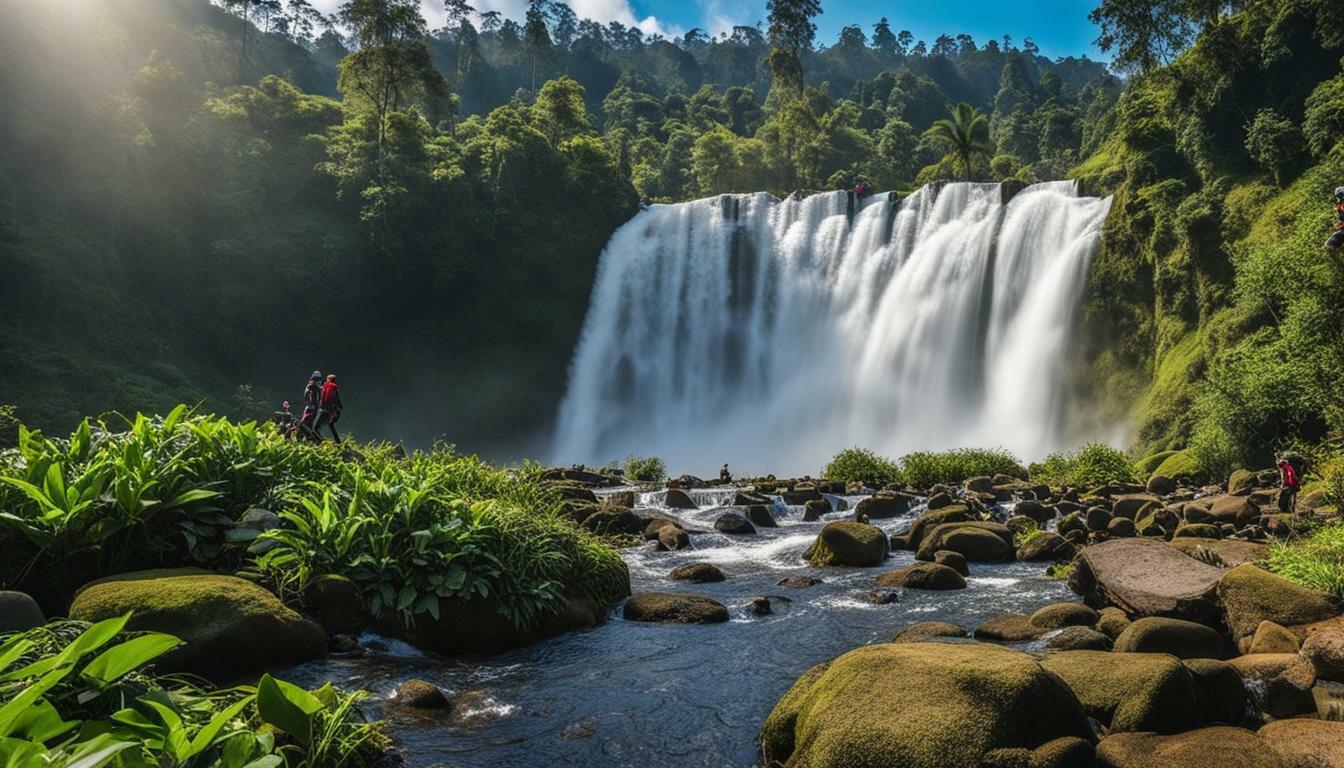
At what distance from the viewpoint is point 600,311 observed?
45219mm

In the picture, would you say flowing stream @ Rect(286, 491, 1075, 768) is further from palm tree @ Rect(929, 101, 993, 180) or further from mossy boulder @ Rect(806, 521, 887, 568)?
palm tree @ Rect(929, 101, 993, 180)

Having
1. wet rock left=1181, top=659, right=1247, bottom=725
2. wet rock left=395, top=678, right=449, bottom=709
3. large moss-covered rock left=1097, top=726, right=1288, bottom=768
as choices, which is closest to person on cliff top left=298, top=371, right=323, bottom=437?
wet rock left=395, top=678, right=449, bottom=709

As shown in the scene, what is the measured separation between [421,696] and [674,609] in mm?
3772

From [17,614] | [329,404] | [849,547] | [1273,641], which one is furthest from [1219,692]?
[329,404]

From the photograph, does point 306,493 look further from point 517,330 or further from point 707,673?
point 517,330

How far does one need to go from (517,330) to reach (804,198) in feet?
62.0

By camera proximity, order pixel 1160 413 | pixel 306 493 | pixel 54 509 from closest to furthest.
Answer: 1. pixel 54 509
2. pixel 306 493
3. pixel 1160 413

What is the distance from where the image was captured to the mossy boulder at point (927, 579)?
425 inches

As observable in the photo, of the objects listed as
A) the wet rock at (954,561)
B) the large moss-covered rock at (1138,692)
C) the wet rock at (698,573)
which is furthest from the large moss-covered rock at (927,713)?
the wet rock at (954,561)

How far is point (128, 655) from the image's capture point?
3.21 metres

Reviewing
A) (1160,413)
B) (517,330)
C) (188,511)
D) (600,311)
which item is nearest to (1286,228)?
(1160,413)

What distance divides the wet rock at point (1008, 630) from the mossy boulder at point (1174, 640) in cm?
117

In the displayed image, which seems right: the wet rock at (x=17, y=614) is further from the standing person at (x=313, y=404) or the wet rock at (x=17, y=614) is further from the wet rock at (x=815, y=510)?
the wet rock at (x=815, y=510)

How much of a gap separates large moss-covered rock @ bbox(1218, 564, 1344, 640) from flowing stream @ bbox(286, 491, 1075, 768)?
8.51ft
